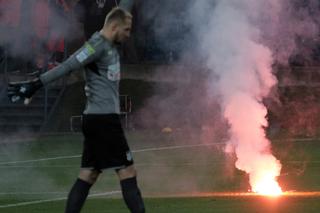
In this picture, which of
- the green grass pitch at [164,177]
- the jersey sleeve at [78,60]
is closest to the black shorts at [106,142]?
the jersey sleeve at [78,60]

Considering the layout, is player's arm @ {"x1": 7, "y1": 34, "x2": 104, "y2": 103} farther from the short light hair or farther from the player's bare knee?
the player's bare knee

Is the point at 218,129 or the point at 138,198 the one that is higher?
the point at 218,129

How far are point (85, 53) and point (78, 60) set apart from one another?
10 centimetres

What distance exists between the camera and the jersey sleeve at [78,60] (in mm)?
7609

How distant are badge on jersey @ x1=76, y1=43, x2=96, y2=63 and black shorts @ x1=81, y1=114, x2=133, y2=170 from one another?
1.68ft

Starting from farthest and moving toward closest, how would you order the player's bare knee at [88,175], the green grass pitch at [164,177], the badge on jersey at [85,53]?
the green grass pitch at [164,177] < the player's bare knee at [88,175] < the badge on jersey at [85,53]

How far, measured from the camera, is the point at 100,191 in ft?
39.7

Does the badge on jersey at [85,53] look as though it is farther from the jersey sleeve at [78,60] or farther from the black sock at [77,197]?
the black sock at [77,197]

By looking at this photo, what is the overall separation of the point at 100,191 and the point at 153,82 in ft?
59.8

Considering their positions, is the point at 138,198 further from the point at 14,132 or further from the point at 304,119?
the point at 304,119

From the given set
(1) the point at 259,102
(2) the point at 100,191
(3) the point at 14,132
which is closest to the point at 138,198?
(2) the point at 100,191

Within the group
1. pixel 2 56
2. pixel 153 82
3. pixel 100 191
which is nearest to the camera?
pixel 100 191

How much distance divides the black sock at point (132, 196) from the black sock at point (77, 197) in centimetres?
34

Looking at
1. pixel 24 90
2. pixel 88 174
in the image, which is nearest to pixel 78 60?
pixel 24 90
